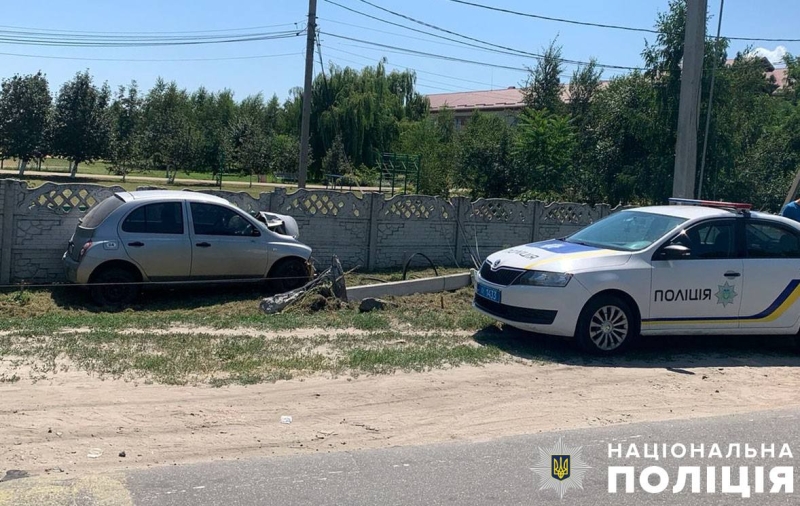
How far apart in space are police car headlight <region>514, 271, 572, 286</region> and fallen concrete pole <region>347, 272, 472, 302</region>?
11.3ft

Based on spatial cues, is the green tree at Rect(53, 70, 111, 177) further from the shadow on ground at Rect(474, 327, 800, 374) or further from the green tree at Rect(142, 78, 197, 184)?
the shadow on ground at Rect(474, 327, 800, 374)

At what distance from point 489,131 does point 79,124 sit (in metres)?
32.5

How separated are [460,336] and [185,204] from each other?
4779mm

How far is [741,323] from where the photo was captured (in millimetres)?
9094

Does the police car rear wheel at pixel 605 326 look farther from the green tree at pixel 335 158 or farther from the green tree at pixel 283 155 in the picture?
the green tree at pixel 283 155

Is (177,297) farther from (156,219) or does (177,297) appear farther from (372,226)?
(372,226)

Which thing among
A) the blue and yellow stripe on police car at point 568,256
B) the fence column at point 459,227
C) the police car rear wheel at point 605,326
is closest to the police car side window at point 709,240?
the blue and yellow stripe on police car at point 568,256

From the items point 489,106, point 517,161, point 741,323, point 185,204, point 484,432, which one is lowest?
point 484,432

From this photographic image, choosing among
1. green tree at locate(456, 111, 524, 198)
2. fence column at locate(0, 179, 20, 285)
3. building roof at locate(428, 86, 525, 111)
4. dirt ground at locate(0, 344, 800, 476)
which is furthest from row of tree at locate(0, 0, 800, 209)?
building roof at locate(428, 86, 525, 111)

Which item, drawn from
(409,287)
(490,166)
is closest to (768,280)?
(409,287)

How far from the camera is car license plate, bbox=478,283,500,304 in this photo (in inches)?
353

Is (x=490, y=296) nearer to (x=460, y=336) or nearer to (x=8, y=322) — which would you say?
(x=460, y=336)

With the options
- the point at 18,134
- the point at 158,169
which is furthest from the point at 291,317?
the point at 158,169

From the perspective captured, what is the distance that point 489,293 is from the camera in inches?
359
